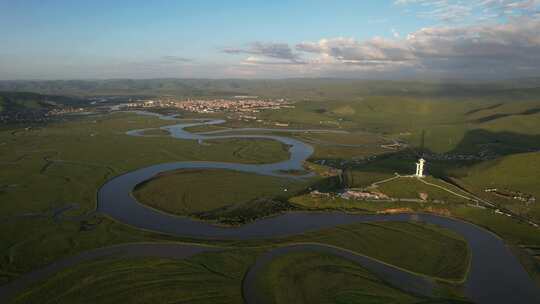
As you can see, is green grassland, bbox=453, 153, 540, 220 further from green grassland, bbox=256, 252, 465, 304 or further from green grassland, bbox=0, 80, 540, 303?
green grassland, bbox=256, 252, 465, 304

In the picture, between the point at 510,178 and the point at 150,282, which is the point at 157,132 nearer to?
the point at 150,282

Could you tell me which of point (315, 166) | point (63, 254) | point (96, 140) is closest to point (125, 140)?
point (96, 140)

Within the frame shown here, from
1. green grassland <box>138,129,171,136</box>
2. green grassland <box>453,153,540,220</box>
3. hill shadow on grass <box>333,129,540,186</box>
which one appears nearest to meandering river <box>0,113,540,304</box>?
green grassland <box>453,153,540,220</box>

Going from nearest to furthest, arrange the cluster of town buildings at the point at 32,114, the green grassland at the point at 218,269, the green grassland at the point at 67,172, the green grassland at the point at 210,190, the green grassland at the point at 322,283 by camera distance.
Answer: the green grassland at the point at 322,283 → the green grassland at the point at 218,269 → the green grassland at the point at 67,172 → the green grassland at the point at 210,190 → the cluster of town buildings at the point at 32,114

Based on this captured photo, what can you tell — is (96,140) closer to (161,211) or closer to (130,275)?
(161,211)

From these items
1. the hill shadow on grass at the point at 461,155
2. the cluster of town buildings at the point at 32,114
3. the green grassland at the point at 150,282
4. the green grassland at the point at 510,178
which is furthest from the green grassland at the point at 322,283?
the cluster of town buildings at the point at 32,114

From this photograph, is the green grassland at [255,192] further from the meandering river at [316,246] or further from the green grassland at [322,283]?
the meandering river at [316,246]

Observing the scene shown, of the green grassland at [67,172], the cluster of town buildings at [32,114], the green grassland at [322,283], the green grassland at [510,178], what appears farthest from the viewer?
the cluster of town buildings at [32,114]
